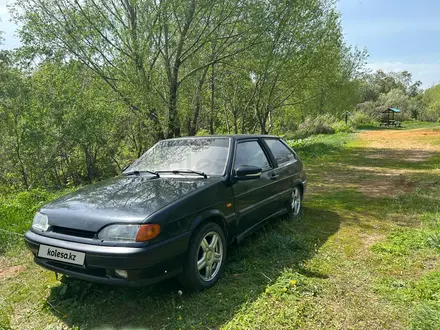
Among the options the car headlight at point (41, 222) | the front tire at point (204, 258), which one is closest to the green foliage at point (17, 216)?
the car headlight at point (41, 222)

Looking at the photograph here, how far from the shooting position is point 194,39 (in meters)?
10.4

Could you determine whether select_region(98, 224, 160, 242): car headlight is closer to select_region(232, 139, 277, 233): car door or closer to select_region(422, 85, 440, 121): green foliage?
select_region(232, 139, 277, 233): car door

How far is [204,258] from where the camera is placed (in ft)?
10.7

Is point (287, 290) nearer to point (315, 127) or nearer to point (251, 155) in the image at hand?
point (251, 155)

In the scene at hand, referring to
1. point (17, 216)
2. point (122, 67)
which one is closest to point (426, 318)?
point (17, 216)

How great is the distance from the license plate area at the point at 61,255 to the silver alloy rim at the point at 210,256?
1.06 meters

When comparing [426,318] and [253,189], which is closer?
[426,318]

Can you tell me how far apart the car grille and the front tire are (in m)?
0.89

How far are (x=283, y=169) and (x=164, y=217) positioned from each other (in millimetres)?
2610

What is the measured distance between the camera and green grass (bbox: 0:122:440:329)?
2766 millimetres

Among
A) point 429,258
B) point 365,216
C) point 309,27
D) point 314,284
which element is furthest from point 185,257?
point 309,27

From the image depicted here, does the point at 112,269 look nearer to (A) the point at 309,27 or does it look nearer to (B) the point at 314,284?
(B) the point at 314,284

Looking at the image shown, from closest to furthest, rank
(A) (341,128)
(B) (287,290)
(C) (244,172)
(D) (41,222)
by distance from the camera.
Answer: (B) (287,290) < (D) (41,222) < (C) (244,172) < (A) (341,128)

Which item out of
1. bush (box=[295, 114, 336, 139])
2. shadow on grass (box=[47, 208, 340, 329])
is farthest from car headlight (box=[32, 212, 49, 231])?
bush (box=[295, 114, 336, 139])
